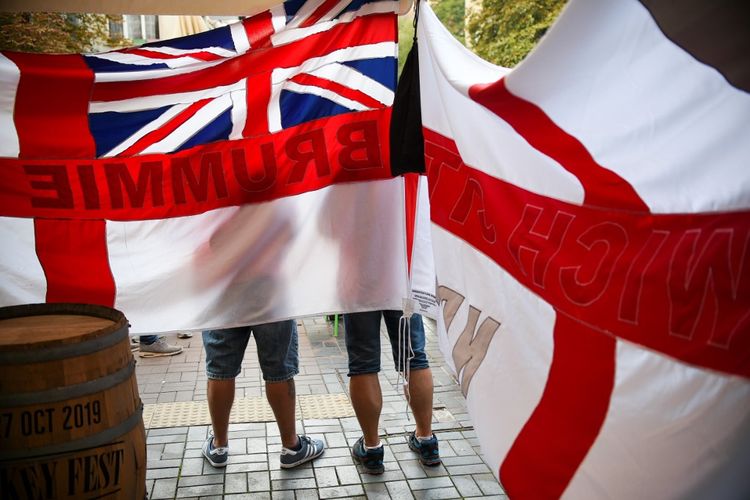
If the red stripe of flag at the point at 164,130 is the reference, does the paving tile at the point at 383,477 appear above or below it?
below

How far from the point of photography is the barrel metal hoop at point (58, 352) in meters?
2.17

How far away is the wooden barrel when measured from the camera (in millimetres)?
2176

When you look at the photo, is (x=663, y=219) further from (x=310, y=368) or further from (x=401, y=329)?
(x=310, y=368)

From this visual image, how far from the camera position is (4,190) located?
3295 millimetres

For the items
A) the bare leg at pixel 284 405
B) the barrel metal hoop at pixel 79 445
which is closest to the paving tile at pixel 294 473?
the bare leg at pixel 284 405

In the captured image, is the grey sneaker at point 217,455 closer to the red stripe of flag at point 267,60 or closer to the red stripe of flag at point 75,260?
the red stripe of flag at point 75,260

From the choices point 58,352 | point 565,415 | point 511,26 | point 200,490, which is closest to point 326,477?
point 200,490

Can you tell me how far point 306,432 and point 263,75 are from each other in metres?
2.42

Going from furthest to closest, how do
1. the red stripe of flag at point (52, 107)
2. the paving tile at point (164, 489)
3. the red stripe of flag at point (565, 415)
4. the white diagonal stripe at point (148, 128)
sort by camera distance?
the paving tile at point (164, 489) < the white diagonal stripe at point (148, 128) < the red stripe of flag at point (52, 107) < the red stripe of flag at point (565, 415)

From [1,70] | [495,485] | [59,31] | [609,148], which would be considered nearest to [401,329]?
[495,485]

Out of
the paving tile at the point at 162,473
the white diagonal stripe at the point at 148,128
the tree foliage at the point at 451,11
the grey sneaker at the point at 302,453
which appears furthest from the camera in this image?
the tree foliage at the point at 451,11

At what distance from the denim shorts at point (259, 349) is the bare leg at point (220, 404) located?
0.04 meters

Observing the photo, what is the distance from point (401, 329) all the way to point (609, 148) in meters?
2.03

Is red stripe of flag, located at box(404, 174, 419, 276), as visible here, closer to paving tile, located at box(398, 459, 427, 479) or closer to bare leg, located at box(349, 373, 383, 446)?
bare leg, located at box(349, 373, 383, 446)
